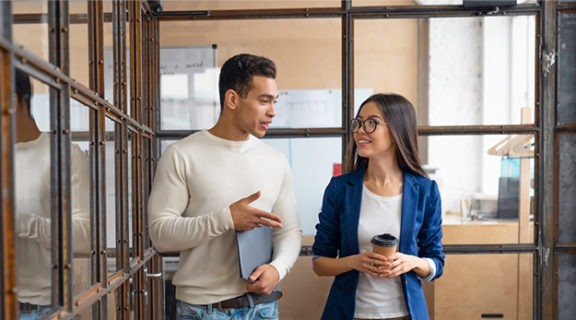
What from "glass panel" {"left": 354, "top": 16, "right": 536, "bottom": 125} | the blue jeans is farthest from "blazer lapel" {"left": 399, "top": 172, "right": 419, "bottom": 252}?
"glass panel" {"left": 354, "top": 16, "right": 536, "bottom": 125}

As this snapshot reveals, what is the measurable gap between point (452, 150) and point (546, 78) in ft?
1.54

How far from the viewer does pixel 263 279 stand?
175cm

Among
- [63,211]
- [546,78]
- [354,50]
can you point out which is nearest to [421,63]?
[354,50]

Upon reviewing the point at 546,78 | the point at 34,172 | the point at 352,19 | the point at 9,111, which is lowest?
the point at 34,172

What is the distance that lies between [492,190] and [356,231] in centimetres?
90

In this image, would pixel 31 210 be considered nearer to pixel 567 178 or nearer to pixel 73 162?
pixel 73 162

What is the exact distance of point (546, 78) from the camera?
2.50 metres

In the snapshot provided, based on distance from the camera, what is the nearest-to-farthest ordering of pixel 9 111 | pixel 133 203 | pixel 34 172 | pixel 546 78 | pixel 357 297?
pixel 9 111 < pixel 34 172 < pixel 357 297 < pixel 133 203 < pixel 546 78

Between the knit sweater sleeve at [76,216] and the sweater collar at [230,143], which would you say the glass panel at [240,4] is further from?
the knit sweater sleeve at [76,216]

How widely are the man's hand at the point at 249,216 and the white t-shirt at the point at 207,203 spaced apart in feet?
0.32

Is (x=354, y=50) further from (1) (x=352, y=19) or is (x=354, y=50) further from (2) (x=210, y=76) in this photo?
(2) (x=210, y=76)

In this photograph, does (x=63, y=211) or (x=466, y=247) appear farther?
(x=466, y=247)

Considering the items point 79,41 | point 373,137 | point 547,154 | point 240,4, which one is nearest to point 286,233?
point 373,137

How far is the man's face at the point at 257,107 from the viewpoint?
183 centimetres
